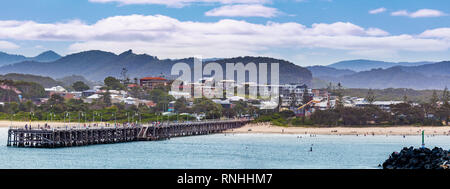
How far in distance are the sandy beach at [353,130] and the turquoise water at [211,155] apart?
1972 centimetres

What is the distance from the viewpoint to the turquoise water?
69.4 m

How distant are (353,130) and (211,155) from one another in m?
56.5

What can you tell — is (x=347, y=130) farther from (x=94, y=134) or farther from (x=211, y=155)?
(x=211, y=155)

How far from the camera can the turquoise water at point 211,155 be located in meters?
69.4

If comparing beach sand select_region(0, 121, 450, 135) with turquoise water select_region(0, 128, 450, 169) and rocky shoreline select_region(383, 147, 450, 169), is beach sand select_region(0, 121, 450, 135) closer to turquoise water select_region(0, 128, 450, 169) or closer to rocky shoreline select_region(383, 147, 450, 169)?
turquoise water select_region(0, 128, 450, 169)

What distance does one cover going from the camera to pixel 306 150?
90188 millimetres

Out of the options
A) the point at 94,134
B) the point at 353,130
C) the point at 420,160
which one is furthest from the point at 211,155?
the point at 353,130

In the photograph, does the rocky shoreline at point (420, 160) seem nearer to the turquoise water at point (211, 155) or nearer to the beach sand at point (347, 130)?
the turquoise water at point (211, 155)

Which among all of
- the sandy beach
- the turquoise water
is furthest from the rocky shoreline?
the sandy beach

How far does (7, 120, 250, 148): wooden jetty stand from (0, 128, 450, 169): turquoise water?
241 cm

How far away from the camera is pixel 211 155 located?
263 feet

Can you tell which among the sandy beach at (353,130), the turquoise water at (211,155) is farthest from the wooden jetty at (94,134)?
the sandy beach at (353,130)

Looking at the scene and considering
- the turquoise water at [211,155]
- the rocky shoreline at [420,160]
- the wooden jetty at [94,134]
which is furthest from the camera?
the wooden jetty at [94,134]
